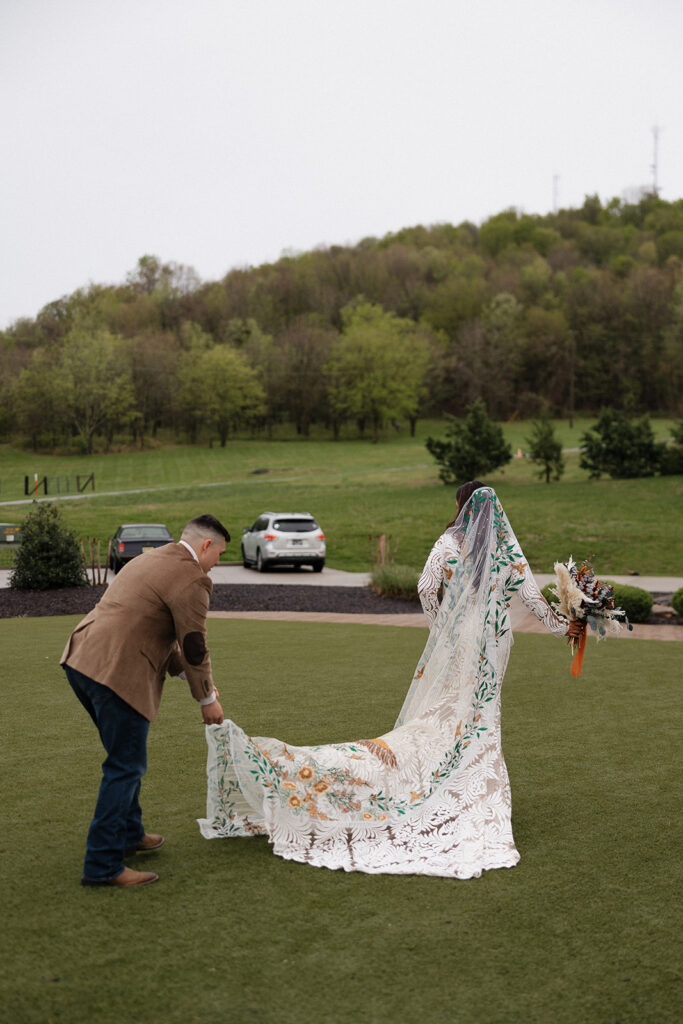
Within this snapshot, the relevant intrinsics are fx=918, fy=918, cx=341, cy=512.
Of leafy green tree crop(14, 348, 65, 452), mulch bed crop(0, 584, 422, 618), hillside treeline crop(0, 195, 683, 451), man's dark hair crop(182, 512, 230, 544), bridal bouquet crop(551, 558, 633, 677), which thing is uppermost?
hillside treeline crop(0, 195, 683, 451)

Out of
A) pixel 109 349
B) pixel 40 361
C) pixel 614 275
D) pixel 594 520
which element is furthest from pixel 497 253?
pixel 594 520

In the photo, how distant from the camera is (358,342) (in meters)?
83.5

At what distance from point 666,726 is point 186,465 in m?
53.4

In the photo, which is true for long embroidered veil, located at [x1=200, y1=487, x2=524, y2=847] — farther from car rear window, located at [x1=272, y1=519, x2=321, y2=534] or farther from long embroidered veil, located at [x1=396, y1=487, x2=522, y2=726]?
car rear window, located at [x1=272, y1=519, x2=321, y2=534]

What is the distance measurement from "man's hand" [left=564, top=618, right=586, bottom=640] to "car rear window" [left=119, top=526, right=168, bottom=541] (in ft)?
63.2

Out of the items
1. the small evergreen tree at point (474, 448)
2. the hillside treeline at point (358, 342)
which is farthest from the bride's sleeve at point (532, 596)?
the hillside treeline at point (358, 342)

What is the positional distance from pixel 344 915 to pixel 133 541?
66.8 ft

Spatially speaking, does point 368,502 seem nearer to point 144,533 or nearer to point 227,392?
point 144,533

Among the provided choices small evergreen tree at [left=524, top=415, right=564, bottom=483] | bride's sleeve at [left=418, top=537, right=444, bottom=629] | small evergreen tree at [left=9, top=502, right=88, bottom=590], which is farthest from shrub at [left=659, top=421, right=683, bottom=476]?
bride's sleeve at [left=418, top=537, right=444, bottom=629]

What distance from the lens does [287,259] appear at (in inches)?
4897

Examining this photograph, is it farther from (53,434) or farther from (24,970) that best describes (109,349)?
(24,970)

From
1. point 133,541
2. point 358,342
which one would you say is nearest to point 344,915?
point 133,541

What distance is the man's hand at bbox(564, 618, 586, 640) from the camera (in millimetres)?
5508

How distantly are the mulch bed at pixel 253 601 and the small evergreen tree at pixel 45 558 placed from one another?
257mm
